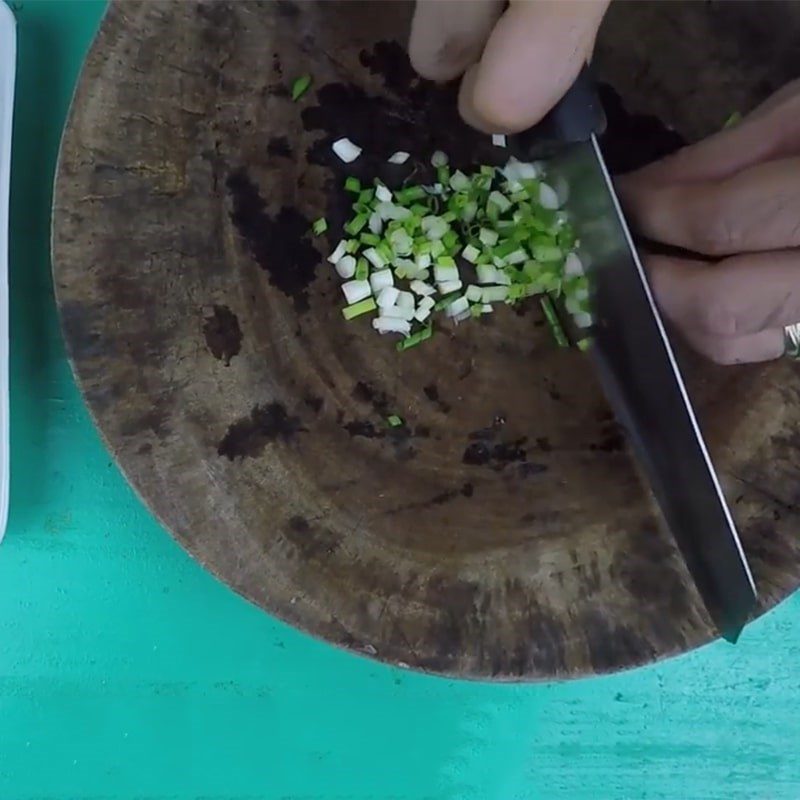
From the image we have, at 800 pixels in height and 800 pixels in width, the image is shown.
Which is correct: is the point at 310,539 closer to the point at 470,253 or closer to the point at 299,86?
the point at 470,253

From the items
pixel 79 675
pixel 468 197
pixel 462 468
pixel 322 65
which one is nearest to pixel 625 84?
pixel 468 197

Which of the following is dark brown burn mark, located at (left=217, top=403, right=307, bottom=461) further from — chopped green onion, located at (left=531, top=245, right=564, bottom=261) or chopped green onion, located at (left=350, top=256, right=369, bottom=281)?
chopped green onion, located at (left=531, top=245, right=564, bottom=261)

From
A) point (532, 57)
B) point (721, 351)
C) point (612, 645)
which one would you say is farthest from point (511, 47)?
point (612, 645)

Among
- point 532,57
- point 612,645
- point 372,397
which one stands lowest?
point 612,645

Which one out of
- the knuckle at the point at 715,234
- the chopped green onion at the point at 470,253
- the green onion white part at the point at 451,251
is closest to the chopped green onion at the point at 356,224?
the green onion white part at the point at 451,251

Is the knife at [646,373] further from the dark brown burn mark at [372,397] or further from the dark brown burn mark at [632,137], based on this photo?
the dark brown burn mark at [372,397]

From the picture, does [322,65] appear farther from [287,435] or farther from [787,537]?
[787,537]
